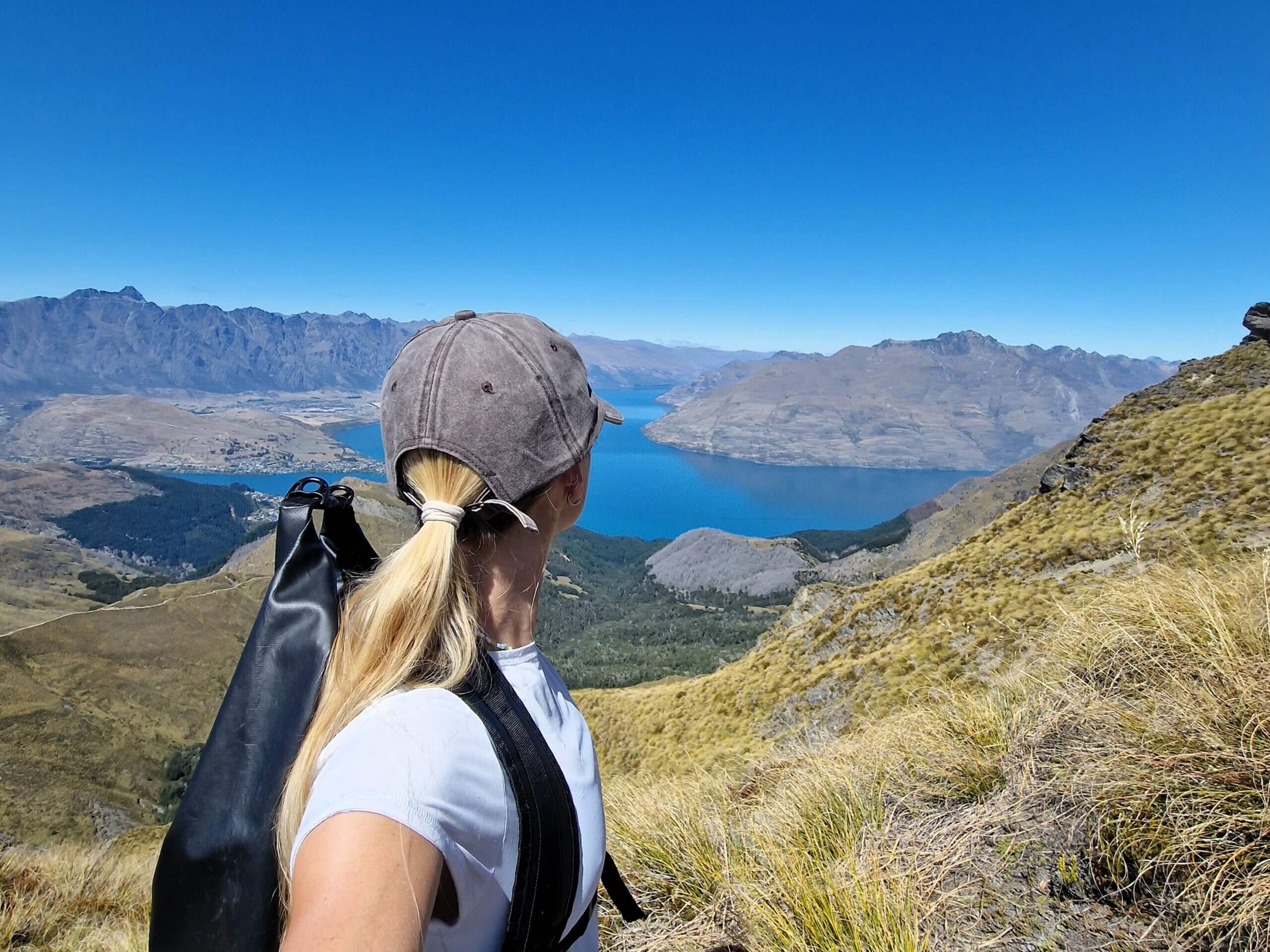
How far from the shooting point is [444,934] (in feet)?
3.59

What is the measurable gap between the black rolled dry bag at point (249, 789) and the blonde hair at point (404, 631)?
0.03 metres

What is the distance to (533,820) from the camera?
119 cm

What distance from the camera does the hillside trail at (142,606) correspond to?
6308cm

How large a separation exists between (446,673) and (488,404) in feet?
1.97

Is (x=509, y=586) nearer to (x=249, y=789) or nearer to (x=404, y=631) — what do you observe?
(x=404, y=631)

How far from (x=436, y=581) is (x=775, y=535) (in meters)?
192

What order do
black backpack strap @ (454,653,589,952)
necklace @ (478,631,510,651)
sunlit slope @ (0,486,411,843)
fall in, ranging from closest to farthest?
black backpack strap @ (454,653,589,952)
necklace @ (478,631,510,651)
sunlit slope @ (0,486,411,843)

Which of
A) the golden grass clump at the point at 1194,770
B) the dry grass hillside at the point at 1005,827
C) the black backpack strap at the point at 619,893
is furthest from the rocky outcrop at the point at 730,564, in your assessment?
the black backpack strap at the point at 619,893

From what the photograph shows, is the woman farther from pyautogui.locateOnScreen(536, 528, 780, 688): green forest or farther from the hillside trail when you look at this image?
the hillside trail

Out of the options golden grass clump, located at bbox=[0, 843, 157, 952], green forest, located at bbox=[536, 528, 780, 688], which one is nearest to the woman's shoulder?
golden grass clump, located at bbox=[0, 843, 157, 952]

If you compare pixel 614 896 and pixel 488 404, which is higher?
pixel 488 404

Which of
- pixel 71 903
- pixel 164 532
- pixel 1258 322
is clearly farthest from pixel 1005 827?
pixel 164 532

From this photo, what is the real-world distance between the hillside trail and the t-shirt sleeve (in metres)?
80.6

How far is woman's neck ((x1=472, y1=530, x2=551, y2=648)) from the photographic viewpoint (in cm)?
155
